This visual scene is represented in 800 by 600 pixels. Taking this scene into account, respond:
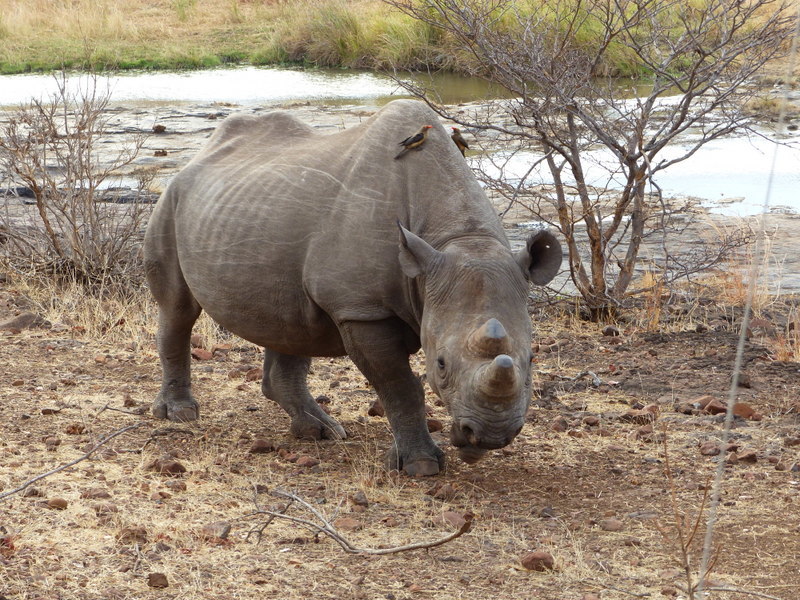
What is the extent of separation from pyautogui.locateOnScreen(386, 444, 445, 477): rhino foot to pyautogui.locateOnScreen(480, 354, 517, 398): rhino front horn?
3.63ft

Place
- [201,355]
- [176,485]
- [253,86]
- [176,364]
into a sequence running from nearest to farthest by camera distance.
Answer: [176,485] < [176,364] < [201,355] < [253,86]

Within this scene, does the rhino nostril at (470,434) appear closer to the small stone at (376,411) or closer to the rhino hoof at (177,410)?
the small stone at (376,411)

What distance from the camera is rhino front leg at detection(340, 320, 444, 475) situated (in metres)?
5.44

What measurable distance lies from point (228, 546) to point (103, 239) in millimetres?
5575

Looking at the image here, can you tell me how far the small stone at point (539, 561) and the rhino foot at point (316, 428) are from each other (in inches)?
85.7

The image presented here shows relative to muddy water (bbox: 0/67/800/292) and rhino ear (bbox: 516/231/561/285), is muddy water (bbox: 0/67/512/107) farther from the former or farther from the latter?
rhino ear (bbox: 516/231/561/285)

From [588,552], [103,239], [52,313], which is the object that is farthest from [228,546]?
[103,239]

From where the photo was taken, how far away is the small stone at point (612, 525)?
4773mm

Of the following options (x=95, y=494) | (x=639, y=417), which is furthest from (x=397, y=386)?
(x=639, y=417)

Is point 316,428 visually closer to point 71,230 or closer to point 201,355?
point 201,355

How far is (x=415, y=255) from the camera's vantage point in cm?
505

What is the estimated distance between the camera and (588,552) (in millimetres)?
4527

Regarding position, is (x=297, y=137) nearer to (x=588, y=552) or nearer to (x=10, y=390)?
(x=10, y=390)

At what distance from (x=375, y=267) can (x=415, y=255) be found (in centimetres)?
33
